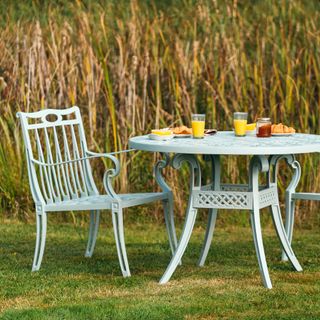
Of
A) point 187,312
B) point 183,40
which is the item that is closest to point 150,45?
point 183,40

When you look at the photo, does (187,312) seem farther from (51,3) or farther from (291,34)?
(51,3)

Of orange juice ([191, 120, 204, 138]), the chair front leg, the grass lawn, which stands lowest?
the grass lawn

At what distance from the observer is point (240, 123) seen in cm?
648

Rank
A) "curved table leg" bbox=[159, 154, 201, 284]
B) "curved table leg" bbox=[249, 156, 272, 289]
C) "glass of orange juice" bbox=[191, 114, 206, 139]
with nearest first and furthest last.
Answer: "curved table leg" bbox=[249, 156, 272, 289]
"curved table leg" bbox=[159, 154, 201, 284]
"glass of orange juice" bbox=[191, 114, 206, 139]

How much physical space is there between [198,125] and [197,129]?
0.10 feet

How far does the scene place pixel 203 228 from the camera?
336 inches

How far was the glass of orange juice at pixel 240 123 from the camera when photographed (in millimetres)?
6443

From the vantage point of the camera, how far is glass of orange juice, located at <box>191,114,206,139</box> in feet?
20.7

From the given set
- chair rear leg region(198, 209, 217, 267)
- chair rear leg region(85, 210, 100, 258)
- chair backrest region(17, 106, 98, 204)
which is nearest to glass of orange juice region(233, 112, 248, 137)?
chair rear leg region(198, 209, 217, 267)

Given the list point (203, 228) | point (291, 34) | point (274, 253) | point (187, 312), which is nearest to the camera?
point (187, 312)

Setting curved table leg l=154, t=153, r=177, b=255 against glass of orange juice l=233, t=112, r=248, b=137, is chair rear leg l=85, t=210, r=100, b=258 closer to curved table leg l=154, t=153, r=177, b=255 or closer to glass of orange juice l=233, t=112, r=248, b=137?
curved table leg l=154, t=153, r=177, b=255

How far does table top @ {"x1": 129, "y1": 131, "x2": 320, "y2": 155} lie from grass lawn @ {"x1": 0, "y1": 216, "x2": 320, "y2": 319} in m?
0.77

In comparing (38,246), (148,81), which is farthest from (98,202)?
(148,81)

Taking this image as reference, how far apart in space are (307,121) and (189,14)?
1563 millimetres
